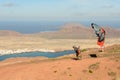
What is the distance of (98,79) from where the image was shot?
1667 centimetres

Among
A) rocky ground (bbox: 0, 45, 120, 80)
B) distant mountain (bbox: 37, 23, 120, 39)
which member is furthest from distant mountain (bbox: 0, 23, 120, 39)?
rocky ground (bbox: 0, 45, 120, 80)

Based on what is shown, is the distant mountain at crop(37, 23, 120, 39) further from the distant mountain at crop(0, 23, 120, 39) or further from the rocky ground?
the rocky ground

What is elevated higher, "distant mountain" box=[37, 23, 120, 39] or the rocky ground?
"distant mountain" box=[37, 23, 120, 39]

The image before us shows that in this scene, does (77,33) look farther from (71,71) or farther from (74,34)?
(71,71)

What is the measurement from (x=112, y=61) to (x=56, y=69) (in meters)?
2.91

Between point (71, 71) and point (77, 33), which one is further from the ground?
point (77, 33)

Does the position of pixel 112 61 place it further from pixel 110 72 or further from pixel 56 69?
pixel 56 69

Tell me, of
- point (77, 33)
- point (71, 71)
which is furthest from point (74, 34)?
point (71, 71)

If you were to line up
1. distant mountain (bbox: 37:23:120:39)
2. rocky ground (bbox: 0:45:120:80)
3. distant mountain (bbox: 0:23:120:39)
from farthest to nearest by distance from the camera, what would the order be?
distant mountain (bbox: 37:23:120:39), distant mountain (bbox: 0:23:120:39), rocky ground (bbox: 0:45:120:80)

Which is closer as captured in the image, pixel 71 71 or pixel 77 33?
pixel 71 71

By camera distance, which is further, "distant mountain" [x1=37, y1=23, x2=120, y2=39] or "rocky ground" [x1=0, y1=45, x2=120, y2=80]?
"distant mountain" [x1=37, y1=23, x2=120, y2=39]

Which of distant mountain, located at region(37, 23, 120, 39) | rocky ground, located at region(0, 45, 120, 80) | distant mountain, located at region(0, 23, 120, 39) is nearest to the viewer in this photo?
rocky ground, located at region(0, 45, 120, 80)

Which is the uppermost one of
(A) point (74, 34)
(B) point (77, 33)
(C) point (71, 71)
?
(B) point (77, 33)

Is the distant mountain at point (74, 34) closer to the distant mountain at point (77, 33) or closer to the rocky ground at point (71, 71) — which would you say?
the distant mountain at point (77, 33)
